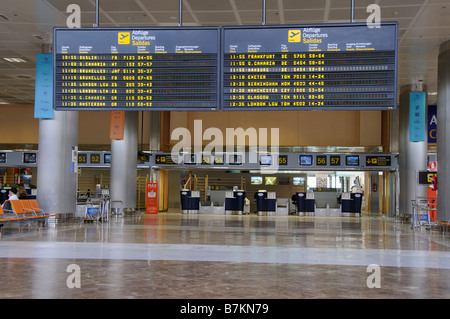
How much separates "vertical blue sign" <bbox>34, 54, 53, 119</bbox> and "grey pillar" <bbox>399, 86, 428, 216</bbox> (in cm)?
1423

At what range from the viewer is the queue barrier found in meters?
13.2

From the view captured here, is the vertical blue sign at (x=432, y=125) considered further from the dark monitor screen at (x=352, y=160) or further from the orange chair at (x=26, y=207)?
the orange chair at (x=26, y=207)

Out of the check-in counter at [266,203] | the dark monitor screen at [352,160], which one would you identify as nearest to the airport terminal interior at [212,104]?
the dark monitor screen at [352,160]

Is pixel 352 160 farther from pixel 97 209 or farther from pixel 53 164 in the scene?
pixel 53 164

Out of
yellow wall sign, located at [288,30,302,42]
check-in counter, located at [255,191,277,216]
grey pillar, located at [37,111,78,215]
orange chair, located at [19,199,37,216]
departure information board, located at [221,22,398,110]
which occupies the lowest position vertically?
check-in counter, located at [255,191,277,216]

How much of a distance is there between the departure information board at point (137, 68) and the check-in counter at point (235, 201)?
18.6m

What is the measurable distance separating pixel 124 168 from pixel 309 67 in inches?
588

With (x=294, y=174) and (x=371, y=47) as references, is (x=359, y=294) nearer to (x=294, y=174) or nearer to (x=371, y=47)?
(x=371, y=47)

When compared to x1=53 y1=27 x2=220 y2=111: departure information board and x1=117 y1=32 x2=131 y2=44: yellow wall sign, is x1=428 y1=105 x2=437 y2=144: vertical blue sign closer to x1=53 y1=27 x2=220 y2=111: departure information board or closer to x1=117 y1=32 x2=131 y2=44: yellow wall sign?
x1=53 y1=27 x2=220 y2=111: departure information board

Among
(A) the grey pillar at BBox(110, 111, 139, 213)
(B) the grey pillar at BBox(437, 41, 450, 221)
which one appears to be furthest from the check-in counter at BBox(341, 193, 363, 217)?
(A) the grey pillar at BBox(110, 111, 139, 213)

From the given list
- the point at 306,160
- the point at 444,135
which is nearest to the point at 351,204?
the point at 306,160

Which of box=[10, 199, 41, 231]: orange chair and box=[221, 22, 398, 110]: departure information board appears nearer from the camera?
box=[221, 22, 398, 110]: departure information board

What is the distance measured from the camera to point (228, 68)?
895 cm

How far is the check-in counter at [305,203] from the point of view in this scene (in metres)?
27.2
